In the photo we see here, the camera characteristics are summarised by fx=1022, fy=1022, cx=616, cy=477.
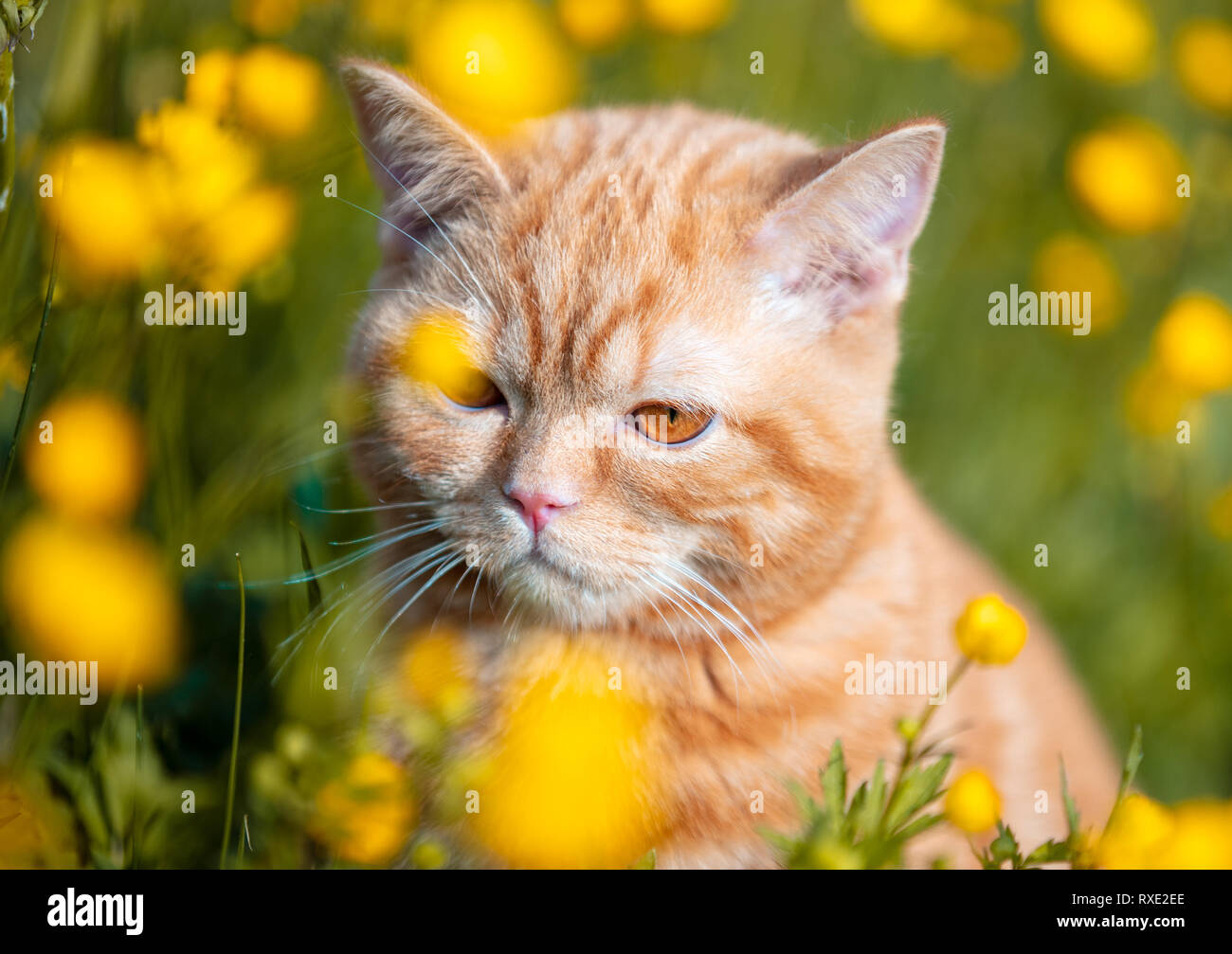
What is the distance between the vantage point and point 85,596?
1.53 m

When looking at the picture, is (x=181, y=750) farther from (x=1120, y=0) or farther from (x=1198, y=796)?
(x=1120, y=0)

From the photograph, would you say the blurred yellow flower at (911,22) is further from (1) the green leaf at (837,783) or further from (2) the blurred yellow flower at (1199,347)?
(1) the green leaf at (837,783)

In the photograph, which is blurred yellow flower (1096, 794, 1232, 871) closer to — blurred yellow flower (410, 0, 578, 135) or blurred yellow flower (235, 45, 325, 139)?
blurred yellow flower (410, 0, 578, 135)

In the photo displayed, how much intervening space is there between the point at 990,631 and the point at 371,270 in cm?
159

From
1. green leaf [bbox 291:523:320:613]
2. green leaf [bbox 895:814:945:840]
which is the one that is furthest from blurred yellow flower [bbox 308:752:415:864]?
green leaf [bbox 895:814:945:840]

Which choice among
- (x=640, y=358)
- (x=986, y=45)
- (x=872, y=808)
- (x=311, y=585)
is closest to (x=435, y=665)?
(x=311, y=585)

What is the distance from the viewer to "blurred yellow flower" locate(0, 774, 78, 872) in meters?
1.35

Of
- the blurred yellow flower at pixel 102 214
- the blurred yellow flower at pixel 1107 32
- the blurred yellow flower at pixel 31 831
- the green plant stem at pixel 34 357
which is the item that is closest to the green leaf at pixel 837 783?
the blurred yellow flower at pixel 31 831

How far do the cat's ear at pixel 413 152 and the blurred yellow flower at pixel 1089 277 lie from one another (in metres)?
1.55

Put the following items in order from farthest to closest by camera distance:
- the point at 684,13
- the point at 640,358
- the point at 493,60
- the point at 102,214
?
the point at 684,13
the point at 493,60
the point at 102,214
the point at 640,358

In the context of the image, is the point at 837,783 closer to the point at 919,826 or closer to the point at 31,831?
the point at 919,826

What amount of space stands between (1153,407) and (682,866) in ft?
5.03

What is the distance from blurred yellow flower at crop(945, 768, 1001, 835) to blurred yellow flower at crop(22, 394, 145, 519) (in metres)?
1.29

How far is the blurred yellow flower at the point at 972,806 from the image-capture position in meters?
1.15
